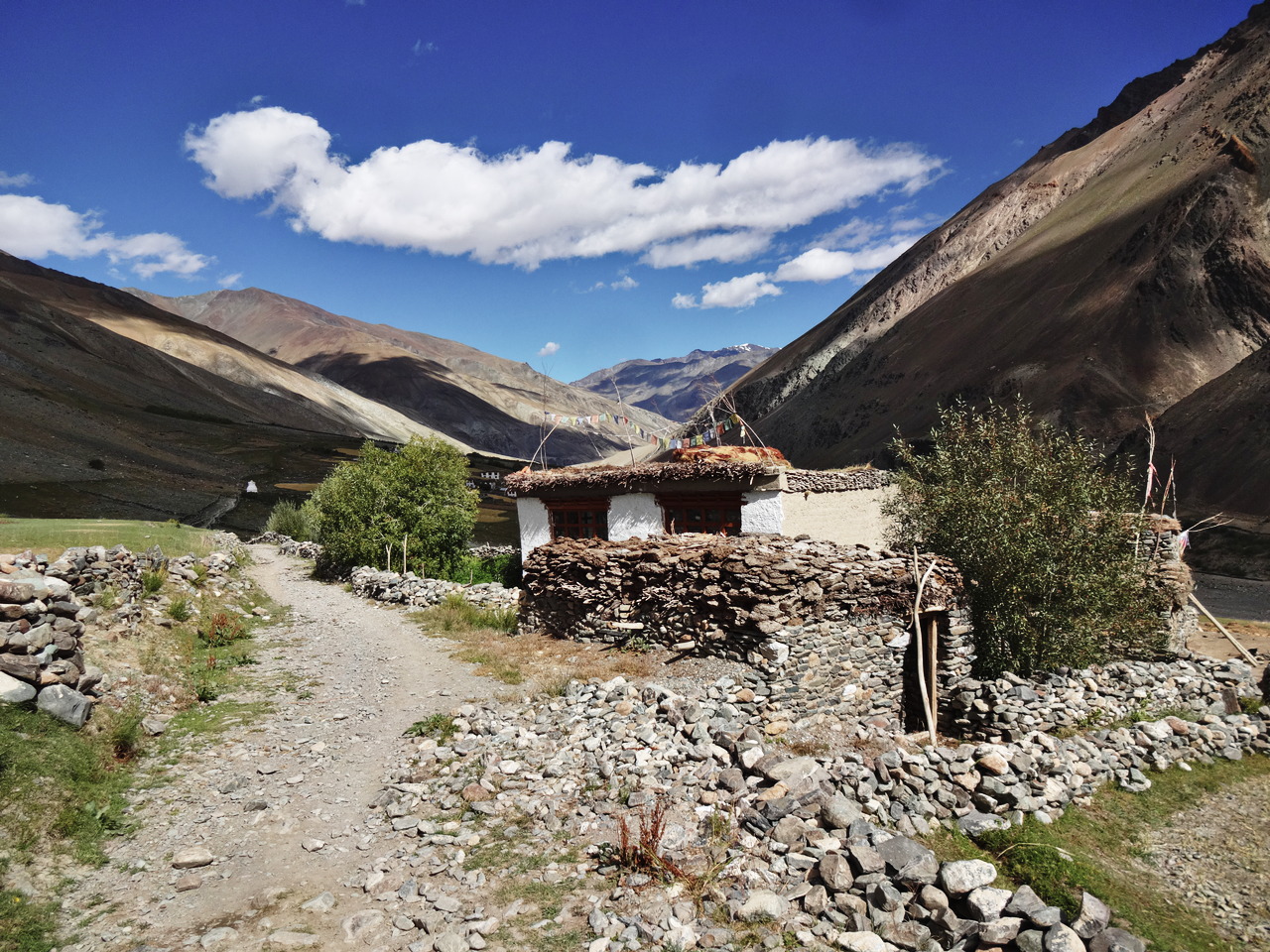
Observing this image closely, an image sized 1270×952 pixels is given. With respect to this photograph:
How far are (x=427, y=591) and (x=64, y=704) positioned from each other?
15.1m

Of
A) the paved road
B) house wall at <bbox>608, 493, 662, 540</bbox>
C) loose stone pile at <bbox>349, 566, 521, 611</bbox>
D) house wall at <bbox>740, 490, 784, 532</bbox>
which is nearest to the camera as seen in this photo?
house wall at <bbox>740, 490, 784, 532</bbox>

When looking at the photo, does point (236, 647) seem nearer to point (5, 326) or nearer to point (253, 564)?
point (253, 564)

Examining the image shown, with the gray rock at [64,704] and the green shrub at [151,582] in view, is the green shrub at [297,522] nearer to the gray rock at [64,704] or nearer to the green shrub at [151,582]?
the green shrub at [151,582]

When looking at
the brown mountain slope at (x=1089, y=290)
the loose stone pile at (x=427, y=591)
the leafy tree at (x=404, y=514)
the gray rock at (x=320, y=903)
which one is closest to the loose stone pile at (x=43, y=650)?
the gray rock at (x=320, y=903)

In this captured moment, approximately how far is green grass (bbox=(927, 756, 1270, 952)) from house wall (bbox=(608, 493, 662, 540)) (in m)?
15.3

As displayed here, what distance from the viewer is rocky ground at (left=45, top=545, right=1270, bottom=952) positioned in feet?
23.2

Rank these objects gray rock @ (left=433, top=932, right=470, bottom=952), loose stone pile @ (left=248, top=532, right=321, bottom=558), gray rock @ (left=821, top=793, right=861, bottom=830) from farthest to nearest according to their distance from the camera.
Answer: loose stone pile @ (left=248, top=532, right=321, bottom=558)
gray rock @ (left=821, top=793, right=861, bottom=830)
gray rock @ (left=433, top=932, right=470, bottom=952)

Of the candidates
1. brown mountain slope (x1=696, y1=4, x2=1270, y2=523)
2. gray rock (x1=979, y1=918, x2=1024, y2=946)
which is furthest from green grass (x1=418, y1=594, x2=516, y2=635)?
brown mountain slope (x1=696, y1=4, x2=1270, y2=523)

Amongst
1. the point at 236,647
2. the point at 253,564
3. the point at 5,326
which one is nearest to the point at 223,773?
the point at 236,647

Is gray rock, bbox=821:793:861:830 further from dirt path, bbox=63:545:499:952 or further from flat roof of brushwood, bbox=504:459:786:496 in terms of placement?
flat roof of brushwood, bbox=504:459:786:496

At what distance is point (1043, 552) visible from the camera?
1573cm

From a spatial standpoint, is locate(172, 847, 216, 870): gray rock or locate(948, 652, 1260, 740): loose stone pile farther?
locate(948, 652, 1260, 740): loose stone pile

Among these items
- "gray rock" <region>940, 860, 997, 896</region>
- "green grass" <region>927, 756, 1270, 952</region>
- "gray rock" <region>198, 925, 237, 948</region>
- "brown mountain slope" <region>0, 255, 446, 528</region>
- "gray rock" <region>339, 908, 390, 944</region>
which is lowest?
"green grass" <region>927, 756, 1270, 952</region>

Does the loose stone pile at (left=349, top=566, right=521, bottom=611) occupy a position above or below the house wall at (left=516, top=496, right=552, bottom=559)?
below
